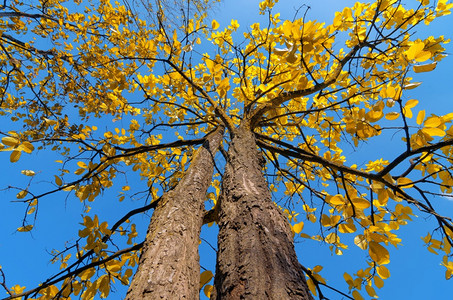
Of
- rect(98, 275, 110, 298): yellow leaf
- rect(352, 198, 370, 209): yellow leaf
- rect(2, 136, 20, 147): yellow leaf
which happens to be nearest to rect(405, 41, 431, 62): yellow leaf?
rect(352, 198, 370, 209): yellow leaf

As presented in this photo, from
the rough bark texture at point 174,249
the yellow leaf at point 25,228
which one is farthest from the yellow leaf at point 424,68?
the yellow leaf at point 25,228

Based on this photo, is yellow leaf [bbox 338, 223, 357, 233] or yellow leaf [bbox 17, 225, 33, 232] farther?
yellow leaf [bbox 17, 225, 33, 232]

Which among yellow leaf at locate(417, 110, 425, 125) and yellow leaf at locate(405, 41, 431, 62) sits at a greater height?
yellow leaf at locate(405, 41, 431, 62)

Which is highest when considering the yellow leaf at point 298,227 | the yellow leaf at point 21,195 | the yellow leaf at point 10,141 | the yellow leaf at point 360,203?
the yellow leaf at point 21,195

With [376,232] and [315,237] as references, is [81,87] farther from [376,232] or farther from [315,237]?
[376,232]

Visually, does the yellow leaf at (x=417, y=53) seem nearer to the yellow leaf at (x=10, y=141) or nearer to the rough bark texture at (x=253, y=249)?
the rough bark texture at (x=253, y=249)

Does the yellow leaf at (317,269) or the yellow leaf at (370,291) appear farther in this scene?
the yellow leaf at (317,269)

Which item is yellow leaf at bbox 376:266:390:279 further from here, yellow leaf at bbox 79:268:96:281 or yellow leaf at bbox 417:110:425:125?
yellow leaf at bbox 79:268:96:281

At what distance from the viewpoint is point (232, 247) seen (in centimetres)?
88

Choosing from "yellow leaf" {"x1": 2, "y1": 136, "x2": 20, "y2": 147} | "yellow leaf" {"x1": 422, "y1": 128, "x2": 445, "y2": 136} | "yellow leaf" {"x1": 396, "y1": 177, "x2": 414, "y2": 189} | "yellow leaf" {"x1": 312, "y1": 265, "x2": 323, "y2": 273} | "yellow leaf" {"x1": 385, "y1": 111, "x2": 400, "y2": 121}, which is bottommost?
"yellow leaf" {"x1": 312, "y1": 265, "x2": 323, "y2": 273}

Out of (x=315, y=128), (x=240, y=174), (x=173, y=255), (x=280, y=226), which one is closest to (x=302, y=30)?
(x=240, y=174)

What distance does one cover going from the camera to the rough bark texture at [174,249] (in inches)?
36.4

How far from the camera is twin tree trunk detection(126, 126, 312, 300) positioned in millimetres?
715

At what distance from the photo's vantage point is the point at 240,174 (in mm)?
1353
